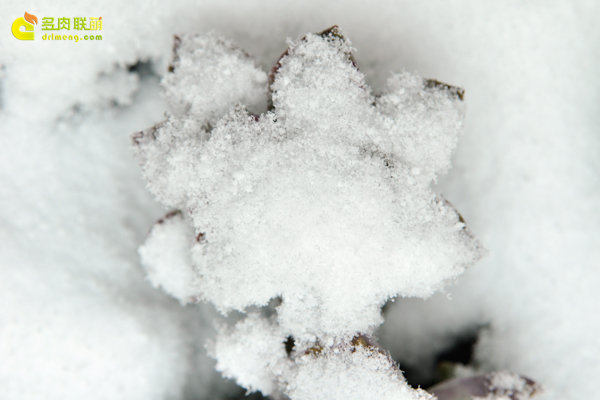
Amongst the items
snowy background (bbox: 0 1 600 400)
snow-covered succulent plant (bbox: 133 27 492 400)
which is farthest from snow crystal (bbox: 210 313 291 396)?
snowy background (bbox: 0 1 600 400)

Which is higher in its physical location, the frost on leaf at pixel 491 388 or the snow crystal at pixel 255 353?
the frost on leaf at pixel 491 388

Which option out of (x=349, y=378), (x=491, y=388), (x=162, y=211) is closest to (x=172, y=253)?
(x=162, y=211)

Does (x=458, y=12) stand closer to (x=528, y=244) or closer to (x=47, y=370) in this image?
(x=528, y=244)

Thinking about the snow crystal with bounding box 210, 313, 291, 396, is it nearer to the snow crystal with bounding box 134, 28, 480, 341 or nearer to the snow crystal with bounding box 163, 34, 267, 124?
the snow crystal with bounding box 134, 28, 480, 341

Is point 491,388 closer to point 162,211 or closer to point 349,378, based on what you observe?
point 349,378

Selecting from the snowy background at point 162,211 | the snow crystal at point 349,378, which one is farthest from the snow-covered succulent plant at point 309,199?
the snowy background at point 162,211

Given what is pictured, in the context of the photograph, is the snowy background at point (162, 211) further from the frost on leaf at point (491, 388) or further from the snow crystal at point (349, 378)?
the snow crystal at point (349, 378)

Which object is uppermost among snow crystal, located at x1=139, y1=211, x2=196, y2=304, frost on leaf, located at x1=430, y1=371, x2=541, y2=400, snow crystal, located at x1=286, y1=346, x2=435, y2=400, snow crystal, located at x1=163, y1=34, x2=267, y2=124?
snow crystal, located at x1=163, y1=34, x2=267, y2=124
